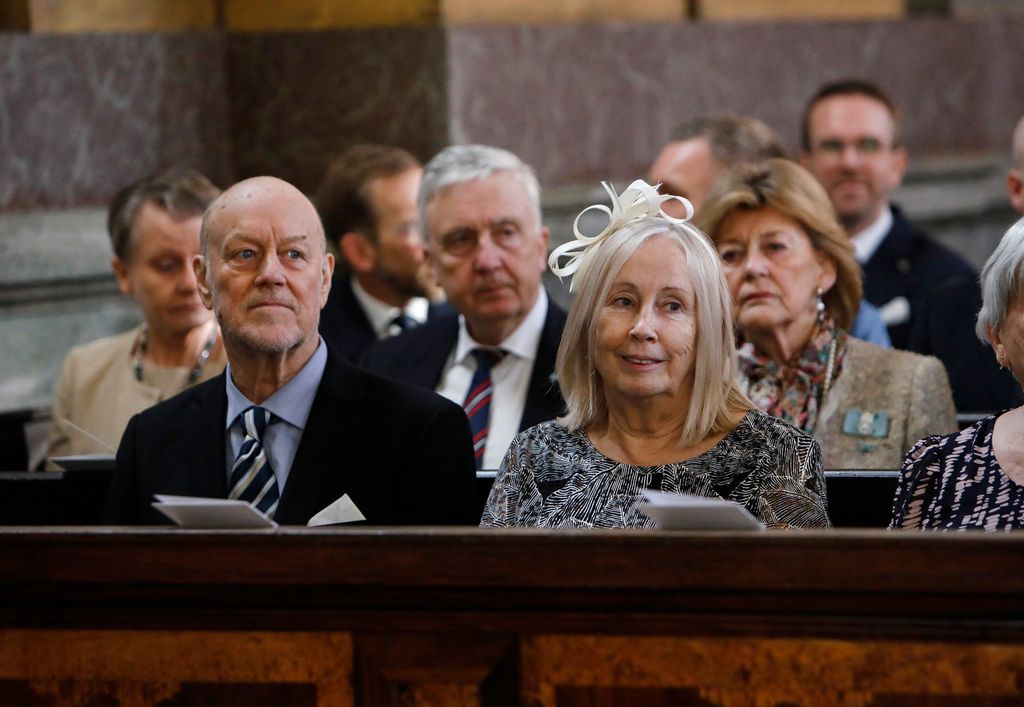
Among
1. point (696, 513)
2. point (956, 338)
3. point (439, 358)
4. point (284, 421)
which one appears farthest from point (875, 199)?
point (696, 513)

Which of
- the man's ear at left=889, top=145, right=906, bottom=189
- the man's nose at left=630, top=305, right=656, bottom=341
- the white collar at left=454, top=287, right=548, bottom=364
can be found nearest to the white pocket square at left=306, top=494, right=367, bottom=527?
the man's nose at left=630, top=305, right=656, bottom=341

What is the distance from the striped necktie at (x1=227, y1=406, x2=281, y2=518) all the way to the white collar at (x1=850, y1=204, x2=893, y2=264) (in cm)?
253

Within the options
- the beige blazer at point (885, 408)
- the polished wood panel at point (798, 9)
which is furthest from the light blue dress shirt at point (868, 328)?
the polished wood panel at point (798, 9)

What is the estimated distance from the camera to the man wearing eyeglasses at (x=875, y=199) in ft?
16.4

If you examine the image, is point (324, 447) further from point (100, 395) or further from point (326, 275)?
point (100, 395)

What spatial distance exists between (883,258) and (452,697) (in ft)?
10.2

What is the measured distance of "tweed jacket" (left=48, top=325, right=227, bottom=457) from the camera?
427 cm

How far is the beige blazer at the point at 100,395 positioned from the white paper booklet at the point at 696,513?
214 cm

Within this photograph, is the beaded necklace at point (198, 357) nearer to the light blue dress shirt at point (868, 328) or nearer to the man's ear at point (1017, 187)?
the light blue dress shirt at point (868, 328)

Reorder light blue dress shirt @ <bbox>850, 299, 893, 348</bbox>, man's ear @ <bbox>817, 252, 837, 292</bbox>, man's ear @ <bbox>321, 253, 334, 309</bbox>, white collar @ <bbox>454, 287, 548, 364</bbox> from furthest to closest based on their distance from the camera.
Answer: light blue dress shirt @ <bbox>850, 299, 893, 348</bbox>
white collar @ <bbox>454, 287, 548, 364</bbox>
man's ear @ <bbox>817, 252, 837, 292</bbox>
man's ear @ <bbox>321, 253, 334, 309</bbox>

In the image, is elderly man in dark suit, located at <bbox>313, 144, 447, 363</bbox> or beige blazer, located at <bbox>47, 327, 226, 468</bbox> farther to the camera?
elderly man in dark suit, located at <bbox>313, 144, 447, 363</bbox>

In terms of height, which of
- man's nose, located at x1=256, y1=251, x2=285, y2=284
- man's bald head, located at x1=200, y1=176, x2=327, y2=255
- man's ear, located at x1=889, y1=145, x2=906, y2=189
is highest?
man's ear, located at x1=889, y1=145, x2=906, y2=189

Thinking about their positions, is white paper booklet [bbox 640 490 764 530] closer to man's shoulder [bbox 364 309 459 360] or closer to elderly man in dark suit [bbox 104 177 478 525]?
elderly man in dark suit [bbox 104 177 478 525]

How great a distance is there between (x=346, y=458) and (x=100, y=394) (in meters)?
1.50
